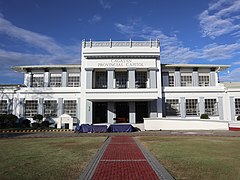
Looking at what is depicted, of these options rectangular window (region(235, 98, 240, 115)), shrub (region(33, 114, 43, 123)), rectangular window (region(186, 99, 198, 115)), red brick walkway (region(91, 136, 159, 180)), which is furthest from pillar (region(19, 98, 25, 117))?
rectangular window (region(235, 98, 240, 115))

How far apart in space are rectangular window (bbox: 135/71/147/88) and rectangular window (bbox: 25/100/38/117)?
1435cm

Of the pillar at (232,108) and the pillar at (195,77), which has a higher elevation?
the pillar at (195,77)

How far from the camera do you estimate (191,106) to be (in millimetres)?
28703

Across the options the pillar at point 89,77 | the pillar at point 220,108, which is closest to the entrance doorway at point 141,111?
the pillar at point 89,77

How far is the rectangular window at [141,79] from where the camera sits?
2942 cm

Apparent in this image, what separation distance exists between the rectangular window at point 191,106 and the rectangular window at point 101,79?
11538mm

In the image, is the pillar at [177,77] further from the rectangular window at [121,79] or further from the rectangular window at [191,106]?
the rectangular window at [121,79]

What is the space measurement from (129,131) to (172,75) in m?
11.6

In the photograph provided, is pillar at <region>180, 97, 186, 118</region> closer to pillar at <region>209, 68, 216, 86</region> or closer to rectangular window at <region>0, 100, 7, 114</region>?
pillar at <region>209, 68, 216, 86</region>

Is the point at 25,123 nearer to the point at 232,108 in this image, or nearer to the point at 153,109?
the point at 153,109

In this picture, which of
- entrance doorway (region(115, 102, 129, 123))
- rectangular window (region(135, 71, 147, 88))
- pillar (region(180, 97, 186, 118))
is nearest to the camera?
entrance doorway (region(115, 102, 129, 123))

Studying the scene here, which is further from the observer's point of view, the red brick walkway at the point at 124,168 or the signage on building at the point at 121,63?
the signage on building at the point at 121,63

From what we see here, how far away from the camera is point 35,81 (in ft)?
101

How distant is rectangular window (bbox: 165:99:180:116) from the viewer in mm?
28203
